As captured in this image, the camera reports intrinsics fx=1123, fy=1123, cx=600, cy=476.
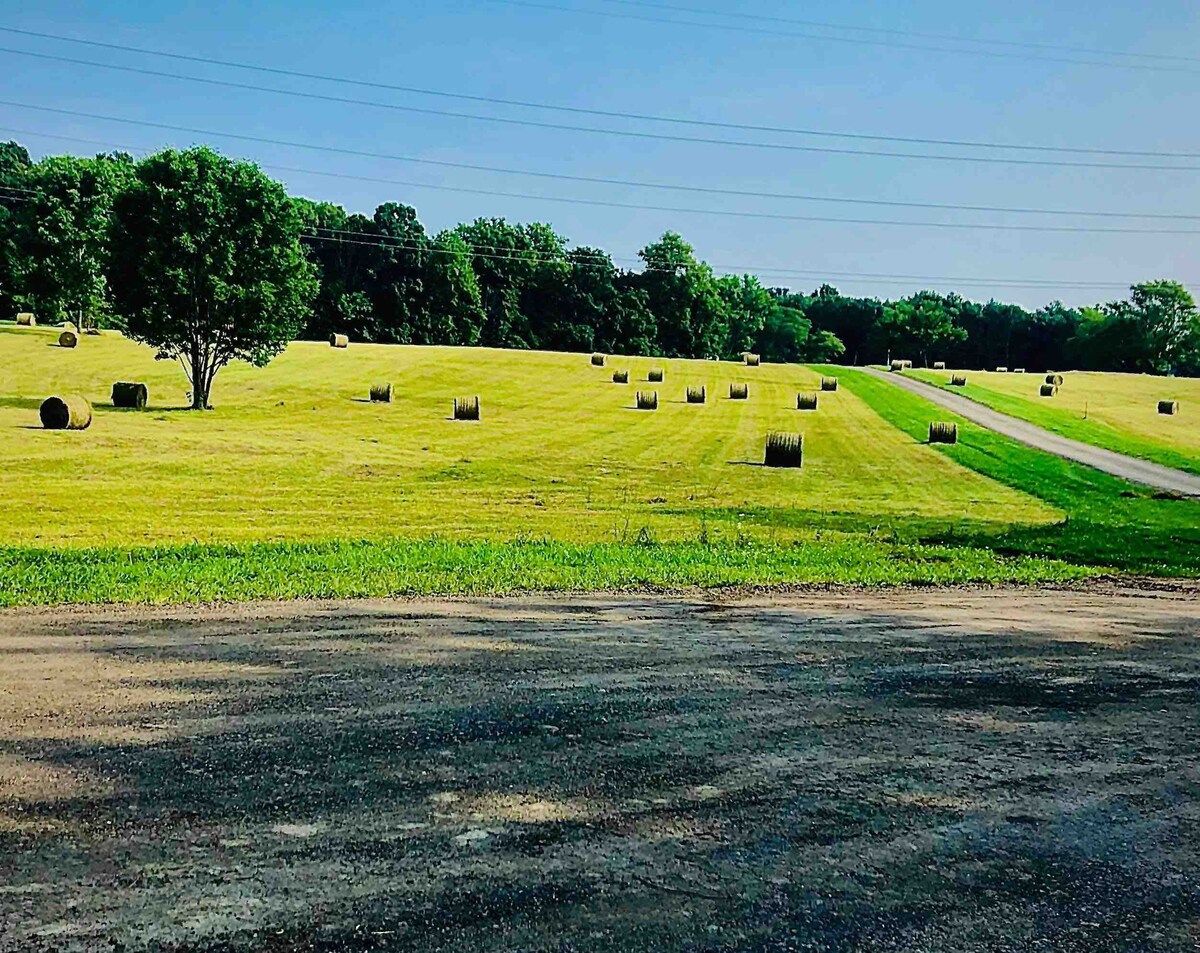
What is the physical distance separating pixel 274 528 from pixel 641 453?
18.0m

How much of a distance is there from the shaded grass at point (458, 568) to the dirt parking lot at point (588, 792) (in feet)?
8.52

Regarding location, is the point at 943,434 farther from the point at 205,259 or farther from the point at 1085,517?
the point at 205,259

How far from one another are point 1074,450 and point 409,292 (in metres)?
79.3

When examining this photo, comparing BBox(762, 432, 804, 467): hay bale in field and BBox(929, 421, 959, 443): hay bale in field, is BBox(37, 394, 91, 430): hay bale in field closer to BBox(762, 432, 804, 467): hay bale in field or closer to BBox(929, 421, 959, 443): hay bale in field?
BBox(762, 432, 804, 467): hay bale in field

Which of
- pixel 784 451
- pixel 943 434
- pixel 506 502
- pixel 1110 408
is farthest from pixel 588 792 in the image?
pixel 1110 408

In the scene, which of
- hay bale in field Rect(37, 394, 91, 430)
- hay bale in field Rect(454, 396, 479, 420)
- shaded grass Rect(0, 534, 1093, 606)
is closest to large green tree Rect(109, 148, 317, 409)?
hay bale in field Rect(454, 396, 479, 420)

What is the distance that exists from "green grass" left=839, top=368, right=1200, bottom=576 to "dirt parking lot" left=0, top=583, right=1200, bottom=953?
8.42 m

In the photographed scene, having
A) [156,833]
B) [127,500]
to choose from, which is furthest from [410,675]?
[127,500]

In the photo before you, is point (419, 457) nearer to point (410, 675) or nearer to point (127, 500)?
point (127, 500)

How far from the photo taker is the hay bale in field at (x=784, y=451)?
1292 inches

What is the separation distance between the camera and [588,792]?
5.49 metres

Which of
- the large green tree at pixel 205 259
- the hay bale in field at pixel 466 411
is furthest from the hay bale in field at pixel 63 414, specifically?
the hay bale in field at pixel 466 411

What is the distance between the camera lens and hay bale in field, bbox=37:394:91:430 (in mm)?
34031

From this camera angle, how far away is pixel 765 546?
56.4ft
